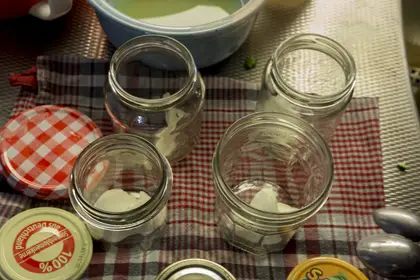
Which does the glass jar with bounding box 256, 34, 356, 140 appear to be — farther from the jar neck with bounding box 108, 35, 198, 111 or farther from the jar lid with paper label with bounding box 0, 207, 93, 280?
the jar lid with paper label with bounding box 0, 207, 93, 280

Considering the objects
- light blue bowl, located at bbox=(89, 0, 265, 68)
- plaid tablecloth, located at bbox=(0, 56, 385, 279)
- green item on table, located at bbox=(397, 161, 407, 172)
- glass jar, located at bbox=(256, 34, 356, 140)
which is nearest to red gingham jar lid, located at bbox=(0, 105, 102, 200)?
plaid tablecloth, located at bbox=(0, 56, 385, 279)

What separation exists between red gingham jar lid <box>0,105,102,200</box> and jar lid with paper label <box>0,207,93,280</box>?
4cm

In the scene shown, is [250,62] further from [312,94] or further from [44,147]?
[44,147]

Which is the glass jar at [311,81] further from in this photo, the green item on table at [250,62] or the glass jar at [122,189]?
the glass jar at [122,189]

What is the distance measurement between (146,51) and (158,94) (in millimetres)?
A: 79

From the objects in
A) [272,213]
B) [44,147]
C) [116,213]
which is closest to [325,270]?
[272,213]

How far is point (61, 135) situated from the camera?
2.27 feet

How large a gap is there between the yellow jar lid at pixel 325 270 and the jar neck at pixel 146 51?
0.24 metres

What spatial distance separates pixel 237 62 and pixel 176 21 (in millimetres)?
121

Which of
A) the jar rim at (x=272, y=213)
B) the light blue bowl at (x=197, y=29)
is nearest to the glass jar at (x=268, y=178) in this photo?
the jar rim at (x=272, y=213)

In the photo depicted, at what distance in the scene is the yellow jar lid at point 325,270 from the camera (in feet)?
1.96

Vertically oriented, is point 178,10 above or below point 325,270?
above

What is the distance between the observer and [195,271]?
23.3 inches

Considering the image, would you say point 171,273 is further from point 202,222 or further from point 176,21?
point 176,21
